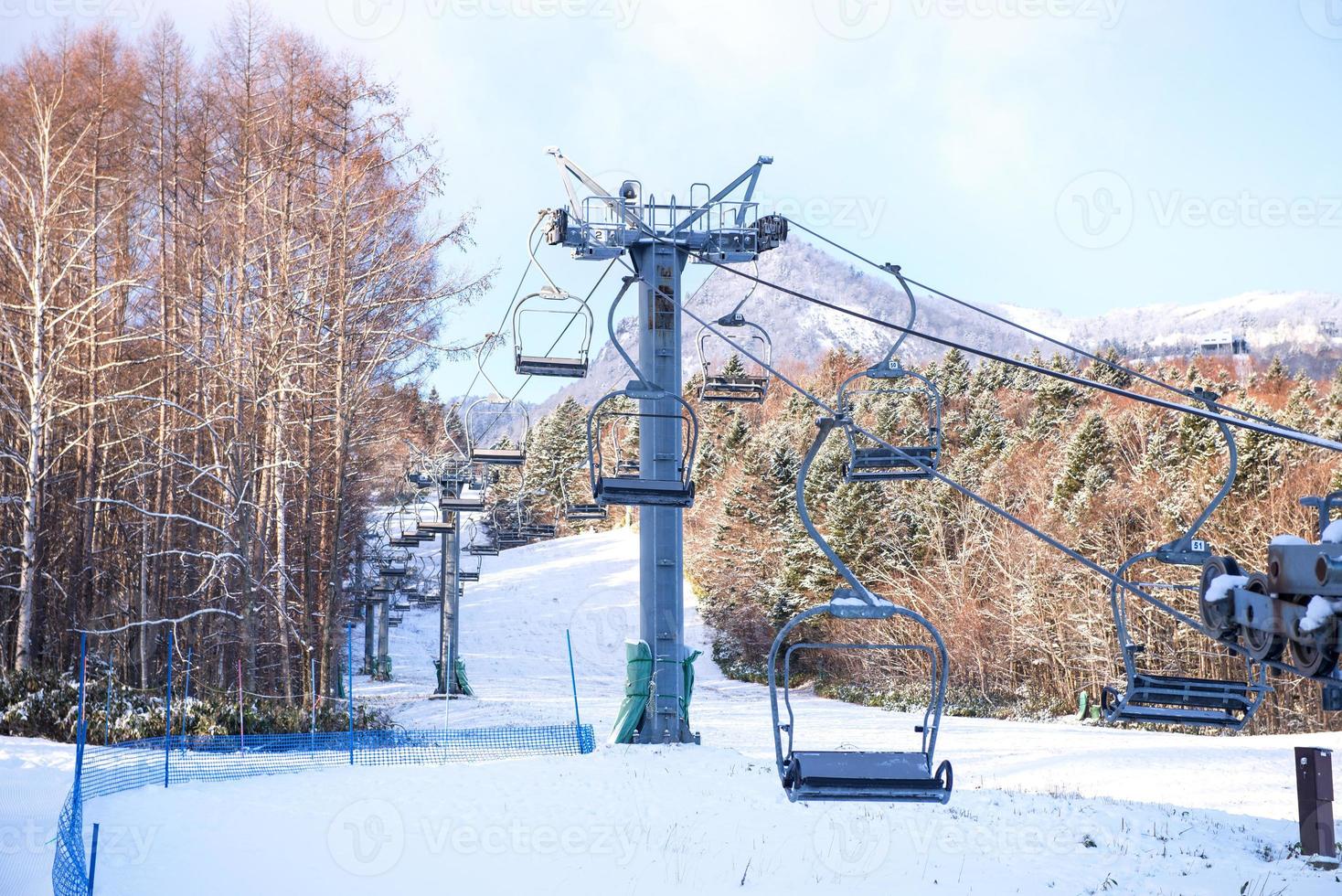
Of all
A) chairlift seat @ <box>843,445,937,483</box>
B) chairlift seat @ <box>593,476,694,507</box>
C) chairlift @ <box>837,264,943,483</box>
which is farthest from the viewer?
chairlift seat @ <box>843,445,937,483</box>

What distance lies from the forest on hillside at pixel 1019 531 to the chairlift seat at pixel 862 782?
14544 mm

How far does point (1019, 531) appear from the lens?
29125 mm

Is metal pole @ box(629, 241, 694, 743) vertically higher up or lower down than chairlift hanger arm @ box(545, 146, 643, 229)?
lower down

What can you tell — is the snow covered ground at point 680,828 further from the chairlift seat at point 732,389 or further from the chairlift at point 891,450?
the chairlift seat at point 732,389

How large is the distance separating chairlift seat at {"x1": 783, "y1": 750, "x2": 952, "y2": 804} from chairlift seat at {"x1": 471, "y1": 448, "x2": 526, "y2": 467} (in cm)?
1260

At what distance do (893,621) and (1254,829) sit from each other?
2187 cm

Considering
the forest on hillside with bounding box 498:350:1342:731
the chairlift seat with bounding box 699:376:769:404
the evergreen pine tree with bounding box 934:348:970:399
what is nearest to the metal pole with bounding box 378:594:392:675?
the forest on hillside with bounding box 498:350:1342:731

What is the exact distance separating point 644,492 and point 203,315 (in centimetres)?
1338

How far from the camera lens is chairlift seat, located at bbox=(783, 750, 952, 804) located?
248 inches

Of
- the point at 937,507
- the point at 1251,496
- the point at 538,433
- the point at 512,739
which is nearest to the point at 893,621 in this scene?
the point at 937,507

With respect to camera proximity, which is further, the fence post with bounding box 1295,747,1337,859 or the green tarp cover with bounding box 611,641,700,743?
the green tarp cover with bounding box 611,641,700,743

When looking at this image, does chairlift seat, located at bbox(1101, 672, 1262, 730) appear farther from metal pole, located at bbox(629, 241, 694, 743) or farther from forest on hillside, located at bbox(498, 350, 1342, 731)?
forest on hillside, located at bbox(498, 350, 1342, 731)

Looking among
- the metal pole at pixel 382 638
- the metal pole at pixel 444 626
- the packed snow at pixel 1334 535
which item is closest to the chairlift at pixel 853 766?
the packed snow at pixel 1334 535

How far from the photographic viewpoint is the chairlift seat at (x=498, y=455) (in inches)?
744
